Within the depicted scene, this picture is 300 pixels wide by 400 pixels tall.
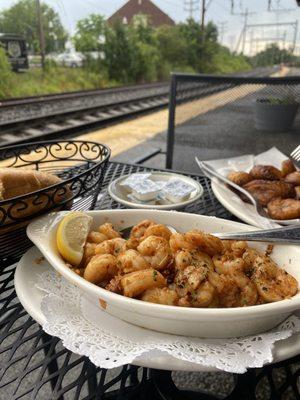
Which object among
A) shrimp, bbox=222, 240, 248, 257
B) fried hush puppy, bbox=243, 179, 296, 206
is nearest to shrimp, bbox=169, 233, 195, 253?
shrimp, bbox=222, 240, 248, 257

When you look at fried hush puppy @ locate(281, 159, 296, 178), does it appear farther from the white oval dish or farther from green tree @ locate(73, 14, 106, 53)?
green tree @ locate(73, 14, 106, 53)

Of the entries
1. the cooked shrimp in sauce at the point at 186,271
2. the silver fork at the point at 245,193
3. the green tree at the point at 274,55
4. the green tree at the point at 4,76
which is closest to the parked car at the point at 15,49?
the green tree at the point at 4,76

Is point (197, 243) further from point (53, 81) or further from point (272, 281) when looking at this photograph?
point (53, 81)

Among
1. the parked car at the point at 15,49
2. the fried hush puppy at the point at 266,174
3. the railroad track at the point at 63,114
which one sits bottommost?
the railroad track at the point at 63,114

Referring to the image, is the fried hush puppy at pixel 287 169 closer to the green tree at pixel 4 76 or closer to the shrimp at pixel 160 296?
the shrimp at pixel 160 296

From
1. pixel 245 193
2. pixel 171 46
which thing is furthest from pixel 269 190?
pixel 171 46
